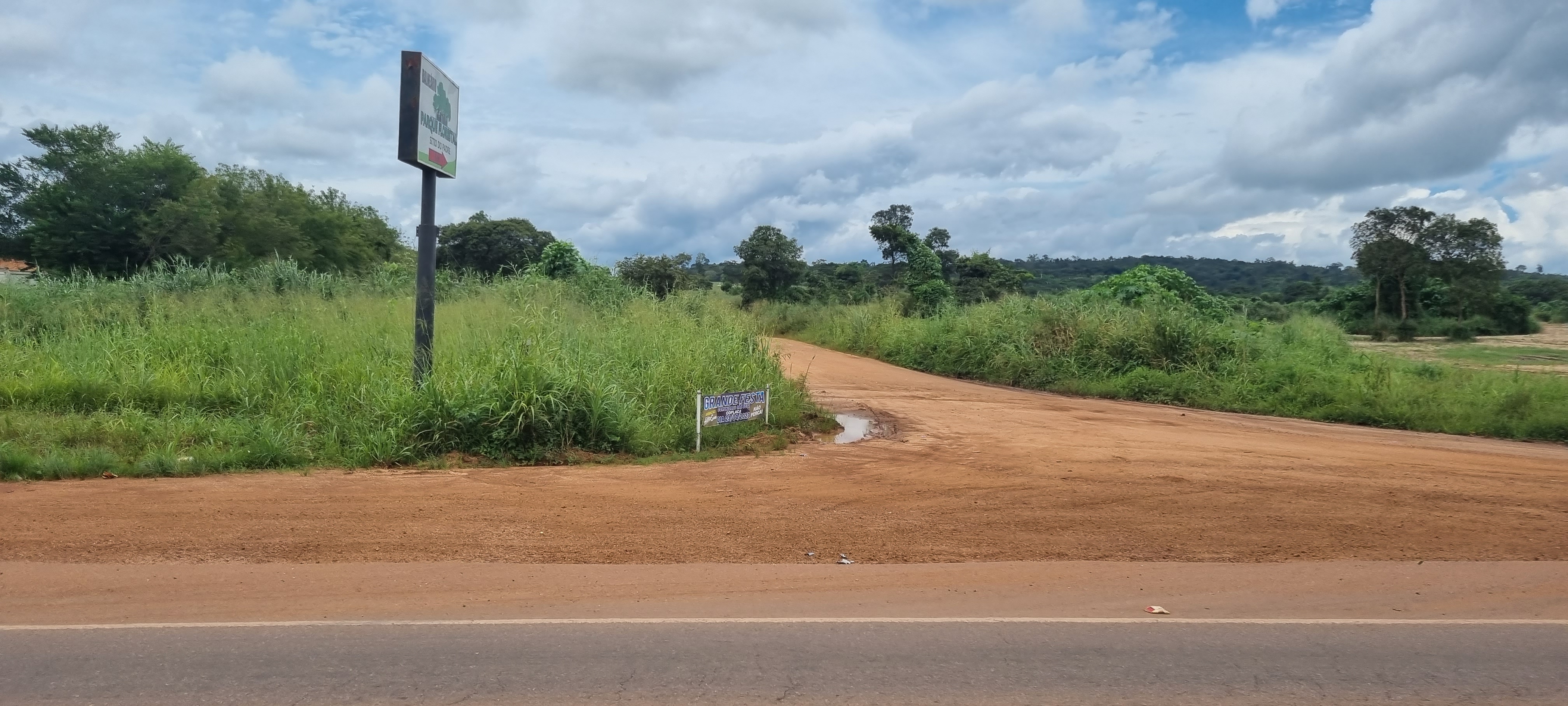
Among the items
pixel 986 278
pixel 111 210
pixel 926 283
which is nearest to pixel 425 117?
pixel 111 210

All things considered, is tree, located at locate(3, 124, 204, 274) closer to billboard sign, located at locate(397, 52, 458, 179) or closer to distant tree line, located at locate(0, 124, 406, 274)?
distant tree line, located at locate(0, 124, 406, 274)

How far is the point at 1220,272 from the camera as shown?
87.9 m

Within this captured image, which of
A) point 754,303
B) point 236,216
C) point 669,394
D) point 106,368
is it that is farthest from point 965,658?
point 754,303

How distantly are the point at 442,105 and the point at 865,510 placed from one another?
7.95 meters

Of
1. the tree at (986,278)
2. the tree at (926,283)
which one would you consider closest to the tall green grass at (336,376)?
the tree at (926,283)

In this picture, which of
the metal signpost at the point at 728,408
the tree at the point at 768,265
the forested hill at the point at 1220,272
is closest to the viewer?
the metal signpost at the point at 728,408

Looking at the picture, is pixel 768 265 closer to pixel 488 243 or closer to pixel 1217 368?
pixel 488 243

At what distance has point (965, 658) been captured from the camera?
484cm

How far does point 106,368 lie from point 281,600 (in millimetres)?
9971

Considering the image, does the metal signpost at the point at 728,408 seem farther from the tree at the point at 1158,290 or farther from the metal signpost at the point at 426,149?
the tree at the point at 1158,290

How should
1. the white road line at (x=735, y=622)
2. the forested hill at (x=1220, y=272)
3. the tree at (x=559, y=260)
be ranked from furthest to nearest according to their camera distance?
the forested hill at (x=1220, y=272)
the tree at (x=559, y=260)
the white road line at (x=735, y=622)

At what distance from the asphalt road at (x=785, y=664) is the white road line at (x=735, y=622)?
51mm

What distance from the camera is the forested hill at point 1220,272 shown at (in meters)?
68.2

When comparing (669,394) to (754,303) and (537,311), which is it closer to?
(537,311)
